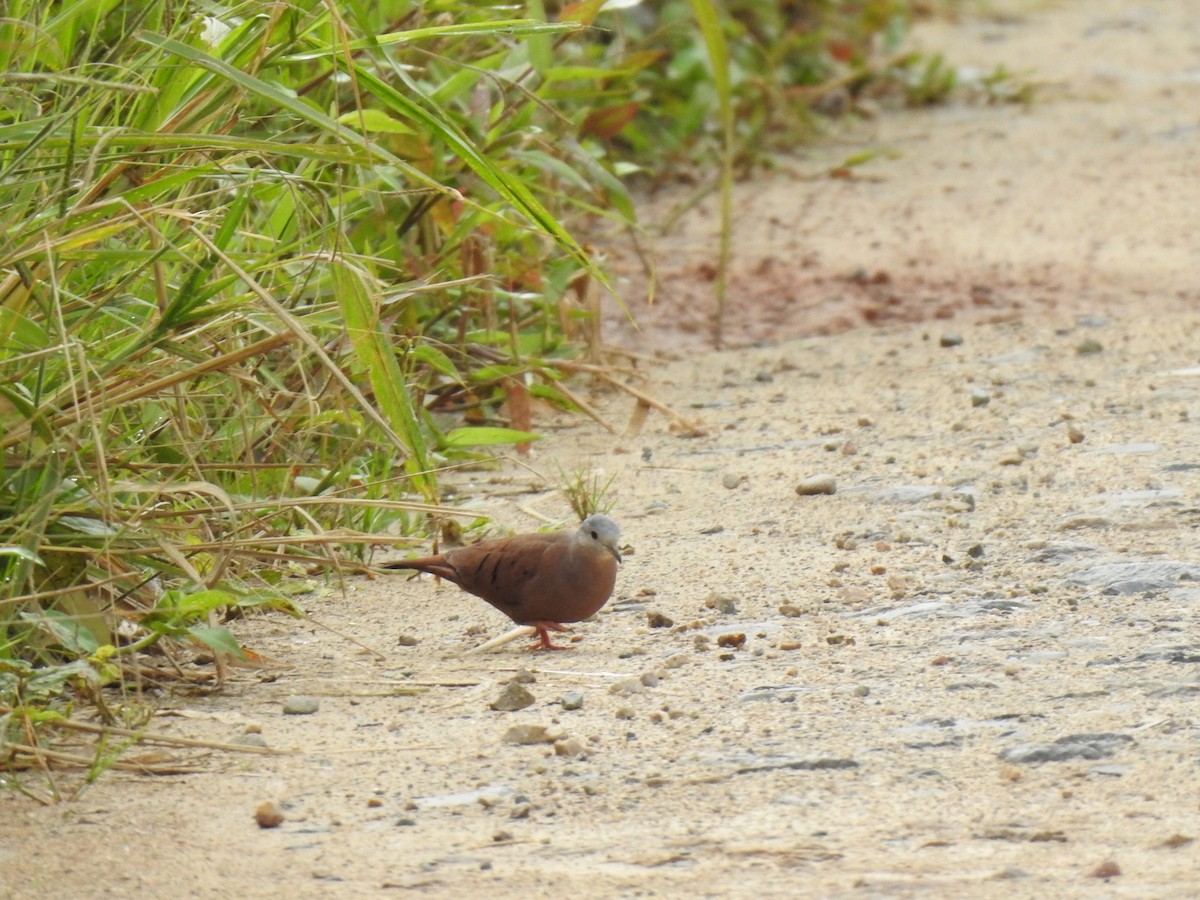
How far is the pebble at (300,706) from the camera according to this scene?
9.12ft

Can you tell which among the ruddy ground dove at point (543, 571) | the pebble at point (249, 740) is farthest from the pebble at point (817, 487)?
the pebble at point (249, 740)

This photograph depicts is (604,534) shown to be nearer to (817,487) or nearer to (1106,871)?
(817,487)

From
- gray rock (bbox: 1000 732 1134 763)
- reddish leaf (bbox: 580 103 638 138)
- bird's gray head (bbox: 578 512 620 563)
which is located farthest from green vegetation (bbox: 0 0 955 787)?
reddish leaf (bbox: 580 103 638 138)

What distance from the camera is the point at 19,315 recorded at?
8.63 ft

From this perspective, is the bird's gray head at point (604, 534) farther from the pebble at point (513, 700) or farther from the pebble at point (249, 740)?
the pebble at point (249, 740)

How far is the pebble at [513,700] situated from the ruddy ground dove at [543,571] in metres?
0.28

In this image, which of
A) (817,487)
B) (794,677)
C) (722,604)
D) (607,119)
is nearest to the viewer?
(794,677)

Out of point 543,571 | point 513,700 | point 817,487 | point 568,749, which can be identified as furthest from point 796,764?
point 817,487

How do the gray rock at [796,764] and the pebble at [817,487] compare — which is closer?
the gray rock at [796,764]

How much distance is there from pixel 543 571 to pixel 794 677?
476mm

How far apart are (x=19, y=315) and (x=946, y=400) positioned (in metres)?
2.77

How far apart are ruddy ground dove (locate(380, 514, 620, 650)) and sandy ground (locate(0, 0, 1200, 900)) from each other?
9 centimetres

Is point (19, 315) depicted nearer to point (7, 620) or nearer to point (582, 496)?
point (7, 620)

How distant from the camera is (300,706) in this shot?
9.14 feet
